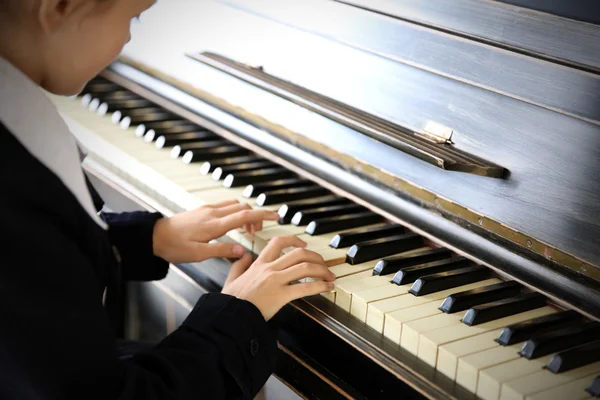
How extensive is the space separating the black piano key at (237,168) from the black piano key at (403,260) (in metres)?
0.58

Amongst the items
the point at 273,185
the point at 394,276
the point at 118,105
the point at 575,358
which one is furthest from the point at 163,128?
the point at 575,358

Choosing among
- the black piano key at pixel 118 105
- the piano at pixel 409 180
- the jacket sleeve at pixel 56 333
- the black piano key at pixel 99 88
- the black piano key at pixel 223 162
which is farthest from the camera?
the black piano key at pixel 99 88

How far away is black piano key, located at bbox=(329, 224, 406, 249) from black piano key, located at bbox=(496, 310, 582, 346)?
0.41m

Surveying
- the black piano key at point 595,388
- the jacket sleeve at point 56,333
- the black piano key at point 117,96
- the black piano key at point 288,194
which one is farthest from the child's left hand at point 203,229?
the black piano key at point 117,96

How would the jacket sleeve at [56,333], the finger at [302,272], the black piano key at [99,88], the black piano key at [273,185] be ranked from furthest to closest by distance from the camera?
1. the black piano key at [99,88]
2. the black piano key at [273,185]
3. the finger at [302,272]
4. the jacket sleeve at [56,333]

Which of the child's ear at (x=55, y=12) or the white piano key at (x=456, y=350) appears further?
the white piano key at (x=456, y=350)

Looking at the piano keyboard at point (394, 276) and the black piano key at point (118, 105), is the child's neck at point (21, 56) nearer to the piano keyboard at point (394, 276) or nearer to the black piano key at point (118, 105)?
the piano keyboard at point (394, 276)

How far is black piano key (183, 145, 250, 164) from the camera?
200 centimetres

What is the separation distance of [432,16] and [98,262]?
83cm

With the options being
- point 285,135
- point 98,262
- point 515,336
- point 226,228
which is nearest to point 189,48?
point 285,135

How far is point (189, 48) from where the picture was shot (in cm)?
232

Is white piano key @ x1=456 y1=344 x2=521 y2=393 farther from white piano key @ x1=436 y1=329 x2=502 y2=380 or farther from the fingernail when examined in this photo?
the fingernail

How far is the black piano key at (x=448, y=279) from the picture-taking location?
1.36m

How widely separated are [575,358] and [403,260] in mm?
395
